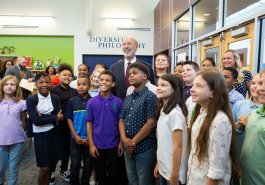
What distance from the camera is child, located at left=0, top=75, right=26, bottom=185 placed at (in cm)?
219

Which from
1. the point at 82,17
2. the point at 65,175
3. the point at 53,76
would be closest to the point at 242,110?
the point at 65,175

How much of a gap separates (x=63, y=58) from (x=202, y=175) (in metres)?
6.78

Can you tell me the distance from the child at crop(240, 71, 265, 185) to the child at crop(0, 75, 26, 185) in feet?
6.19

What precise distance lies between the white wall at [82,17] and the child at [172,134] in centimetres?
599

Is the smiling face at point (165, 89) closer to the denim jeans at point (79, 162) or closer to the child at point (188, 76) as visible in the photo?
the child at point (188, 76)

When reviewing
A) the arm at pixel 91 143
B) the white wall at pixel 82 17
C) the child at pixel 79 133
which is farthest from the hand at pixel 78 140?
the white wall at pixel 82 17

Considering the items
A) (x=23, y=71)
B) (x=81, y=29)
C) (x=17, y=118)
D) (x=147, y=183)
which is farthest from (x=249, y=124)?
(x=81, y=29)

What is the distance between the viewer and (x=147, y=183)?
1855 millimetres

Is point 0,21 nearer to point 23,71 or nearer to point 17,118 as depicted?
point 23,71

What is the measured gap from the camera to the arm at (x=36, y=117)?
2.14 metres

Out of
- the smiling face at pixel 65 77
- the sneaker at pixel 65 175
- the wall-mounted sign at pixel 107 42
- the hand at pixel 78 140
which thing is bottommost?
the sneaker at pixel 65 175

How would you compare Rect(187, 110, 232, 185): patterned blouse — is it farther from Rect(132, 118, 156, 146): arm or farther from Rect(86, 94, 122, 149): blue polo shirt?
Rect(86, 94, 122, 149): blue polo shirt

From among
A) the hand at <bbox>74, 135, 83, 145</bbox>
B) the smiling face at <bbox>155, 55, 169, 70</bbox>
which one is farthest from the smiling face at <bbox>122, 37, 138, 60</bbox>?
the hand at <bbox>74, 135, 83, 145</bbox>

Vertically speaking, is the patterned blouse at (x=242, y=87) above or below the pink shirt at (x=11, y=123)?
above
